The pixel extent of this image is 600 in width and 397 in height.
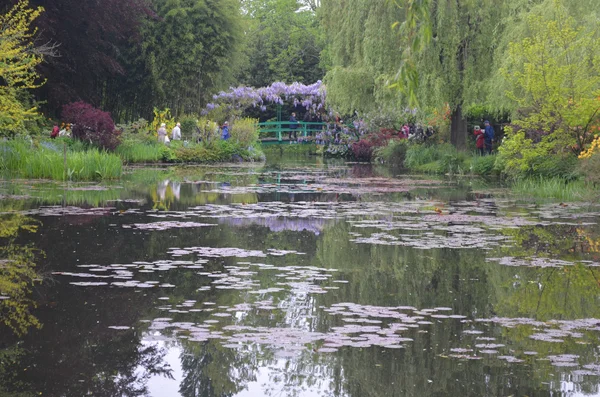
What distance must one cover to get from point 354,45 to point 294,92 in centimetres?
2082

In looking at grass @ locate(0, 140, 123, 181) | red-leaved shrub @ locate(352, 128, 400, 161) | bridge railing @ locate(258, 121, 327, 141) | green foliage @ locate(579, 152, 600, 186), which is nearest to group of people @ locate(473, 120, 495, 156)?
red-leaved shrub @ locate(352, 128, 400, 161)

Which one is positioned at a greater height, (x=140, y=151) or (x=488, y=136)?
(x=488, y=136)

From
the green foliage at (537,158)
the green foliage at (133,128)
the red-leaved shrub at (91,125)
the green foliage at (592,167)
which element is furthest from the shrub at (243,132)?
the green foliage at (592,167)

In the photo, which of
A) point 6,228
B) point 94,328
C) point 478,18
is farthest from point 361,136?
point 94,328

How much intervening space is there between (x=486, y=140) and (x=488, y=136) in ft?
0.65

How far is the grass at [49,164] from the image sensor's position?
18.3 metres

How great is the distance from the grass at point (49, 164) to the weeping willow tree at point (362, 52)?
356 inches

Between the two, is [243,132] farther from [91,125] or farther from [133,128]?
[91,125]

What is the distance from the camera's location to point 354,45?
28.4m

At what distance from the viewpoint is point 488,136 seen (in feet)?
86.4

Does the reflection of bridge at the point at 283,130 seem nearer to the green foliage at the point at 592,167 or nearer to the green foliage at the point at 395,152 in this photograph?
the green foliage at the point at 395,152

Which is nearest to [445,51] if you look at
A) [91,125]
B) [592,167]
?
[592,167]

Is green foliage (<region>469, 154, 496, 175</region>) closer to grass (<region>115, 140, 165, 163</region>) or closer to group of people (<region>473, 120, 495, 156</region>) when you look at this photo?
group of people (<region>473, 120, 495, 156</region>)

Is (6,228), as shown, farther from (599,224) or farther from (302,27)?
(302,27)
